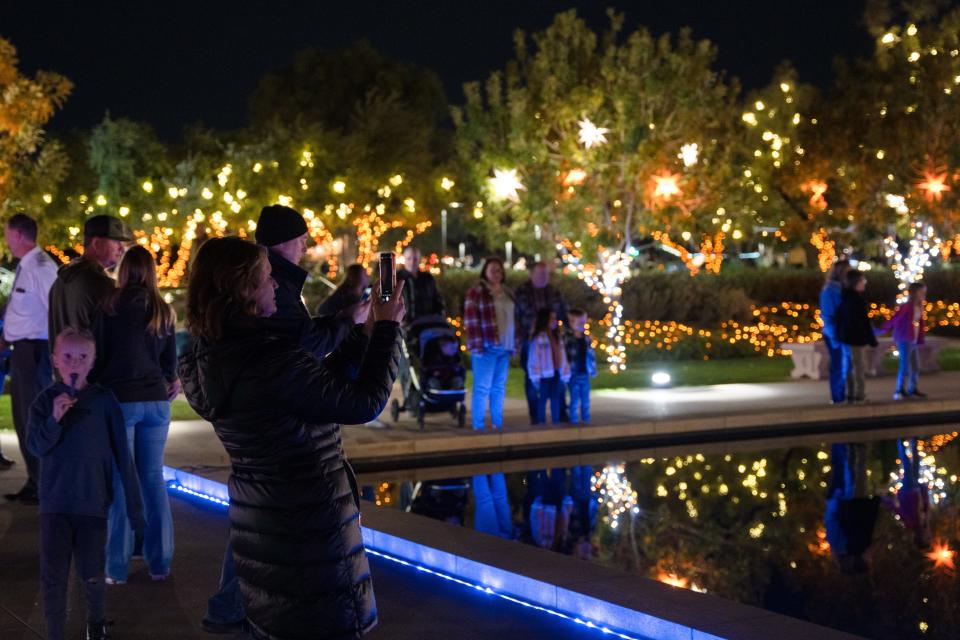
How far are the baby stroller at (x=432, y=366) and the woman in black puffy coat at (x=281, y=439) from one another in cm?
989

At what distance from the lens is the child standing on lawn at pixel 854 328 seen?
17078 millimetres

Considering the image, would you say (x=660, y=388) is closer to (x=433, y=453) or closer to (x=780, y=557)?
(x=433, y=453)

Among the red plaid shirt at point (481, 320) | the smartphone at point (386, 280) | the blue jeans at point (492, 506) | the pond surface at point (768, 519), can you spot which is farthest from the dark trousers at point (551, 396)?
the smartphone at point (386, 280)

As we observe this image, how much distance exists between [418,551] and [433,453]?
522 cm

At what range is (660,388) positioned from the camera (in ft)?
66.4

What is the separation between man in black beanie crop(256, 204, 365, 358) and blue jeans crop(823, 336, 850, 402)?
11730 millimetres

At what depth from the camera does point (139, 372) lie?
26.0 feet

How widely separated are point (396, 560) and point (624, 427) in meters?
6.43

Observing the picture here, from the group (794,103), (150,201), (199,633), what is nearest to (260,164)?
(150,201)

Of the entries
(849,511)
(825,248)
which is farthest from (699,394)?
(825,248)

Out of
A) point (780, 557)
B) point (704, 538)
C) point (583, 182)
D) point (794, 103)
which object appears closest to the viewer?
point (780, 557)

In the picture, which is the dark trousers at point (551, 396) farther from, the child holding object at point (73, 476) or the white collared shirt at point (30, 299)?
the child holding object at point (73, 476)

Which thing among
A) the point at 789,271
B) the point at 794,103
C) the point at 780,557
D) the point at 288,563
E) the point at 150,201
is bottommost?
the point at 780,557

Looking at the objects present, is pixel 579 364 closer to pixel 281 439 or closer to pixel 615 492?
pixel 615 492
